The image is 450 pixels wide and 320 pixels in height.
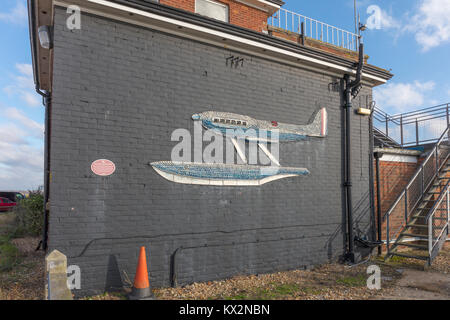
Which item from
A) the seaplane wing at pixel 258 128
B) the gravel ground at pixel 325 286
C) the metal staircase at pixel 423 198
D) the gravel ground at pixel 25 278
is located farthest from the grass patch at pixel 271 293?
the metal staircase at pixel 423 198

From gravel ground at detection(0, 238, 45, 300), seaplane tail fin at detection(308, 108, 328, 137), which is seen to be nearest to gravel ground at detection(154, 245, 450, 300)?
gravel ground at detection(0, 238, 45, 300)

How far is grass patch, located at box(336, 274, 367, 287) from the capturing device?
6395mm

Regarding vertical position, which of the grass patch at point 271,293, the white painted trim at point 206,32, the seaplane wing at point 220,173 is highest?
the white painted trim at point 206,32

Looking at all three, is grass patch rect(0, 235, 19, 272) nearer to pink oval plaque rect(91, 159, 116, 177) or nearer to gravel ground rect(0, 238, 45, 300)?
gravel ground rect(0, 238, 45, 300)

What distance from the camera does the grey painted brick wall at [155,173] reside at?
5.21 metres

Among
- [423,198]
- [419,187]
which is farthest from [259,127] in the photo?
[419,187]

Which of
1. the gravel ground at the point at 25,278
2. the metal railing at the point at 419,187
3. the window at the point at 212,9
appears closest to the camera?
the gravel ground at the point at 25,278

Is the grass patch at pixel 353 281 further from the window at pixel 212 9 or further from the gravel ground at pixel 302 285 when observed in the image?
the window at pixel 212 9

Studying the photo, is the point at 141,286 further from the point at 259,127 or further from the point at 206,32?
the point at 206,32

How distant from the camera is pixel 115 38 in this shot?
5691 millimetres

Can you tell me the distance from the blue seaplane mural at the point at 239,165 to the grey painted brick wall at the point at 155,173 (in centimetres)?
16

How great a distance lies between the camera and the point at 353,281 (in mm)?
6578

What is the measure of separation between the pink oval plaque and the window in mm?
5446

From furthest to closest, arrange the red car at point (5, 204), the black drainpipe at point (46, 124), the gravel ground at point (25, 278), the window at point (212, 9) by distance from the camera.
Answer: the red car at point (5, 204)
the window at point (212, 9)
the black drainpipe at point (46, 124)
the gravel ground at point (25, 278)
